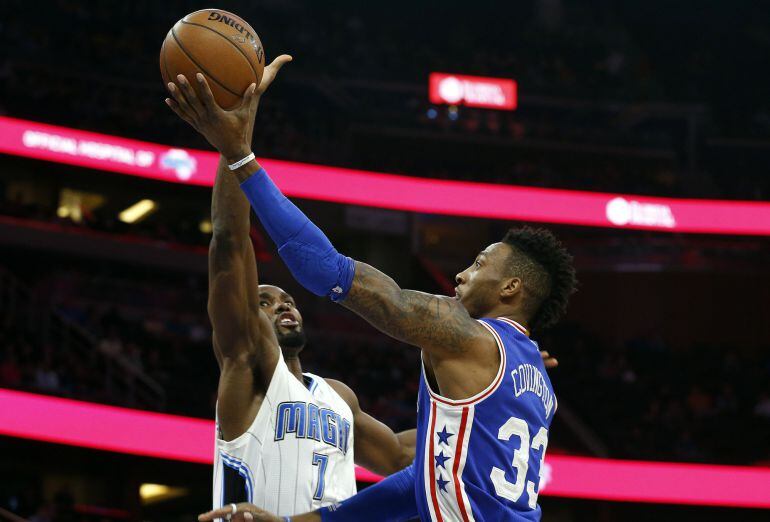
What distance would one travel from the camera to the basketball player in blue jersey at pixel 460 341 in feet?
10.3

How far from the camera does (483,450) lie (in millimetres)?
3324

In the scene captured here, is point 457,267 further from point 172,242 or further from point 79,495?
point 79,495

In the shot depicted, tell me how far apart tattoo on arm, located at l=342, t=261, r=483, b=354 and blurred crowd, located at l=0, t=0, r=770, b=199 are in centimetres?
1428

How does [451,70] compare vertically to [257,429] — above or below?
above

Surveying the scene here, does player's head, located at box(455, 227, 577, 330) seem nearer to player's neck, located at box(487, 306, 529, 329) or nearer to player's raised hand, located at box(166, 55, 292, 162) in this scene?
player's neck, located at box(487, 306, 529, 329)

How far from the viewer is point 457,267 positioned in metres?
22.1

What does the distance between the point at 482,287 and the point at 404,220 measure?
1842 centimetres

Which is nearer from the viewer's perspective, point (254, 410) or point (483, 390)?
point (483, 390)

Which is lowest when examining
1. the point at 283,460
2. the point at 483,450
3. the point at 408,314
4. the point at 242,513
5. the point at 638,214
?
the point at 242,513

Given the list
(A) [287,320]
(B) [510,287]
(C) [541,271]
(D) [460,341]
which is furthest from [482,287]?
(A) [287,320]

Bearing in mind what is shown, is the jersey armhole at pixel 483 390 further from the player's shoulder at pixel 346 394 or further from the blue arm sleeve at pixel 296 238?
the player's shoulder at pixel 346 394

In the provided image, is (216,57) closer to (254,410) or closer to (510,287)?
(510,287)

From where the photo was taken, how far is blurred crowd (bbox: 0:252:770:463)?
13898mm

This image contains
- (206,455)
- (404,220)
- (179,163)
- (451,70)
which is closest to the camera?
(206,455)
